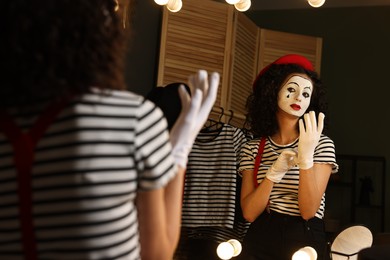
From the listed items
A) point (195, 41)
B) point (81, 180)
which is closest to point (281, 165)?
point (81, 180)

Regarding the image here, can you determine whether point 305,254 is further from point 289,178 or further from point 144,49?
point 144,49

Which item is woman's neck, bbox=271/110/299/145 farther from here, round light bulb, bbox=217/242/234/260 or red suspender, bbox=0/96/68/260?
red suspender, bbox=0/96/68/260

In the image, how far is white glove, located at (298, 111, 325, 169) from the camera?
81.7 inches

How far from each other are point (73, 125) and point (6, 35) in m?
0.17

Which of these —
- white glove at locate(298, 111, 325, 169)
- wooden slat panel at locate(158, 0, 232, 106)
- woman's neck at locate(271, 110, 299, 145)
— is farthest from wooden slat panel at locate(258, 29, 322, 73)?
white glove at locate(298, 111, 325, 169)

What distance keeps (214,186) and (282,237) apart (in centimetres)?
74

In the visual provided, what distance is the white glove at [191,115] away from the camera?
3.65 feet

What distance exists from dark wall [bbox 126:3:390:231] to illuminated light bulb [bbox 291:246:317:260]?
114 inches

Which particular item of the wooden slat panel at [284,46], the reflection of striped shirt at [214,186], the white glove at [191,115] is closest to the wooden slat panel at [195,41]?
the wooden slat panel at [284,46]

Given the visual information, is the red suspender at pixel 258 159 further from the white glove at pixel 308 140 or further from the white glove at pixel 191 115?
the white glove at pixel 191 115

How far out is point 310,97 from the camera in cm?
238

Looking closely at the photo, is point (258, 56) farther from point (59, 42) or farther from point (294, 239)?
point (59, 42)

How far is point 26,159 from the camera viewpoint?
0.86 meters

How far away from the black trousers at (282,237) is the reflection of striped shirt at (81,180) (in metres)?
1.26
